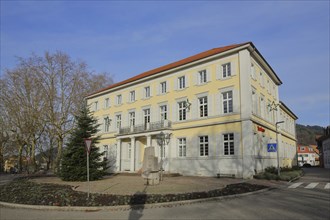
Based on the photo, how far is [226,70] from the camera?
26719 millimetres

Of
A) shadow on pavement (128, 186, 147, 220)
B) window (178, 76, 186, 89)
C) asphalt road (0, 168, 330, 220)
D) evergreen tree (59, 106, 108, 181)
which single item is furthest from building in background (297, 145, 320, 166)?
shadow on pavement (128, 186, 147, 220)

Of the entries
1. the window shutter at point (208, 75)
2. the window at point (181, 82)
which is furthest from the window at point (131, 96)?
the window shutter at point (208, 75)

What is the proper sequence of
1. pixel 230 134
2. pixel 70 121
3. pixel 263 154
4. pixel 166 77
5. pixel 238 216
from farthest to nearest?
pixel 70 121 → pixel 166 77 → pixel 263 154 → pixel 230 134 → pixel 238 216

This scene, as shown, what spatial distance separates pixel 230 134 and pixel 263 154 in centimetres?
473

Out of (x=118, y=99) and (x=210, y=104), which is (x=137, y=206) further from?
(x=118, y=99)

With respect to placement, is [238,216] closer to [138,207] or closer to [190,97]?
[138,207]

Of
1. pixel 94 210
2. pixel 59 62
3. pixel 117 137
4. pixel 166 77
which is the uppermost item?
pixel 59 62

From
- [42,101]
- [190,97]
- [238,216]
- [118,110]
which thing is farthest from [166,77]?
[238,216]

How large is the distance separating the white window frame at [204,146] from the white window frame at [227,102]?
326cm

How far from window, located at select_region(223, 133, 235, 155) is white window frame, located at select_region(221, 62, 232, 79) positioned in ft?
18.6

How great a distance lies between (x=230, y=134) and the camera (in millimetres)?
25406

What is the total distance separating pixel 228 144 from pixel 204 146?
108 inches

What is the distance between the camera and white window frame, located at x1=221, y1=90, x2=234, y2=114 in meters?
25.7

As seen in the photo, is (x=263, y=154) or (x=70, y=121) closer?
(x=263, y=154)
